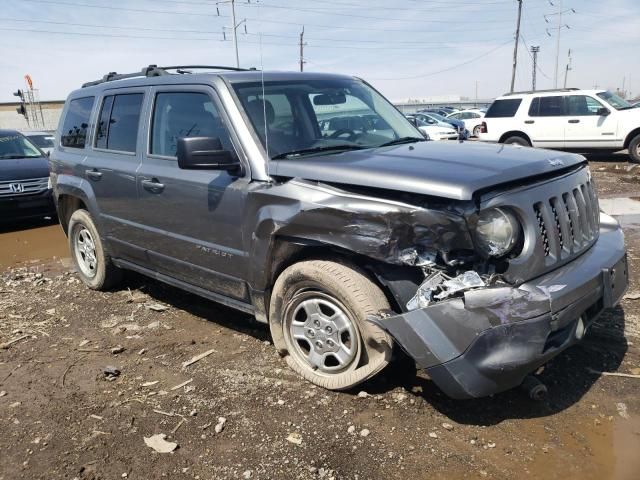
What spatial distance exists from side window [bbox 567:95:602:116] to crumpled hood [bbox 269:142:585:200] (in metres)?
11.7

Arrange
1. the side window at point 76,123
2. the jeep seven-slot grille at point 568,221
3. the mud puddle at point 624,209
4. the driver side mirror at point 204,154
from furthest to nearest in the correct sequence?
the mud puddle at point 624,209 < the side window at point 76,123 < the driver side mirror at point 204,154 < the jeep seven-slot grille at point 568,221

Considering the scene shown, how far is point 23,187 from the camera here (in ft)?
29.5

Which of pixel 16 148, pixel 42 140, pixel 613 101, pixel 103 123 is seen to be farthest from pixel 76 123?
pixel 613 101

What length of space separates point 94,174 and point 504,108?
12378 mm

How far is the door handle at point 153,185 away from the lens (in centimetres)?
411

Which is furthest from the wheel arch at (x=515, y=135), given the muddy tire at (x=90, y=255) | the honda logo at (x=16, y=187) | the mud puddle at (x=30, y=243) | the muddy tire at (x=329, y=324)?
the muddy tire at (x=329, y=324)

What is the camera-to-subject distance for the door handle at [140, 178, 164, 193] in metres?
4.11

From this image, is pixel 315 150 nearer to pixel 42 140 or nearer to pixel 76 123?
pixel 76 123

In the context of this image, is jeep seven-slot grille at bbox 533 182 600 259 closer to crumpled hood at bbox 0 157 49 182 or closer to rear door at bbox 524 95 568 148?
crumpled hood at bbox 0 157 49 182

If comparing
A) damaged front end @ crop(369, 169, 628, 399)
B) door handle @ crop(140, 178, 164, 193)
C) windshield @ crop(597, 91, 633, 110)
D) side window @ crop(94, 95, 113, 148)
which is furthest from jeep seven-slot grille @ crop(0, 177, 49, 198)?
windshield @ crop(597, 91, 633, 110)

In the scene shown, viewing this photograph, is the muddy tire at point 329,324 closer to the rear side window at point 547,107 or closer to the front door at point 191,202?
the front door at point 191,202

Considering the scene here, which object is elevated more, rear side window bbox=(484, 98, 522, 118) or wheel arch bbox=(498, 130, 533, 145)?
rear side window bbox=(484, 98, 522, 118)

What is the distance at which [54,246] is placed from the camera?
26.5 feet

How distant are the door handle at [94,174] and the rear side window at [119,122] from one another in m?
0.23
